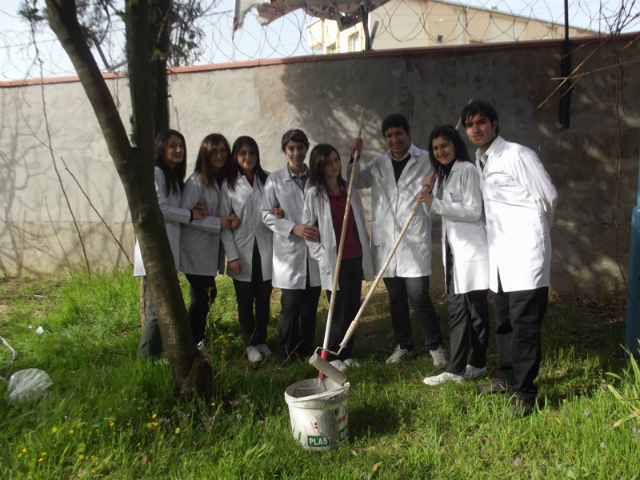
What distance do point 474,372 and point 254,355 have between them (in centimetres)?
156

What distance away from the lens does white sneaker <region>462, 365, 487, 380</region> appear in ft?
11.6

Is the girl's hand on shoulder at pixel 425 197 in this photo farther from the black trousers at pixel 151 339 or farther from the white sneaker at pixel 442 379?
the black trousers at pixel 151 339

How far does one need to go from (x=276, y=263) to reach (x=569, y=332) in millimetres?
2349

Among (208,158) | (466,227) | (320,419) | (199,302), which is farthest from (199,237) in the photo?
(466,227)

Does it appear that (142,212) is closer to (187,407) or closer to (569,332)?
(187,407)

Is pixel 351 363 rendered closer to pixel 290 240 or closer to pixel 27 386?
pixel 290 240

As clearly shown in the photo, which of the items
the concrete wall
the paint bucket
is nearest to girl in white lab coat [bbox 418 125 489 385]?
the paint bucket

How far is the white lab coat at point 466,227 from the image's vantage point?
132 inches

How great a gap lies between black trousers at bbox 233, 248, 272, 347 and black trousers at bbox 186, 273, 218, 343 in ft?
0.71

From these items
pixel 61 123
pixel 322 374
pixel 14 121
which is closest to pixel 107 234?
pixel 61 123

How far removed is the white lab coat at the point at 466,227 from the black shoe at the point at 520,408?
0.70m

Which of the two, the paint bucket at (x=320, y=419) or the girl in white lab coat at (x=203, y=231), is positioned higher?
the girl in white lab coat at (x=203, y=231)

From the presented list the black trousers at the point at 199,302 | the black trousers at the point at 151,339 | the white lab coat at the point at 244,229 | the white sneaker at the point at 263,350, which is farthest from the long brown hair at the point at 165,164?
the white sneaker at the point at 263,350

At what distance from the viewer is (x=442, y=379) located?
3.48m
